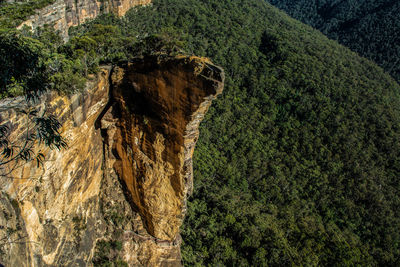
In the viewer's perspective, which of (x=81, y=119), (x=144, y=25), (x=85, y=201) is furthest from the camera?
(x=144, y=25)

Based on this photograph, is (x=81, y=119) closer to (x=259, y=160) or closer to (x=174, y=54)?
(x=174, y=54)

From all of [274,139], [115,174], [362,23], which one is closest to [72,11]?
[115,174]

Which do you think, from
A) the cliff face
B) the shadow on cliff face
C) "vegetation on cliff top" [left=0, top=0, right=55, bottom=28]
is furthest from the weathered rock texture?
the cliff face

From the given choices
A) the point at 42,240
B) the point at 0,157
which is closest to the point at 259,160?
the point at 42,240

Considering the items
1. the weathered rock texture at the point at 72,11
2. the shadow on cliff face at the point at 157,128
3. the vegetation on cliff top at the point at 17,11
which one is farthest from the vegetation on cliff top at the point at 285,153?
the vegetation on cliff top at the point at 17,11

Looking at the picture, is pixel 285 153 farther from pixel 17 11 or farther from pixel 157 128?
pixel 17 11

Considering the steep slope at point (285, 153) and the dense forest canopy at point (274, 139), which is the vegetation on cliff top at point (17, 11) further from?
the steep slope at point (285, 153)
